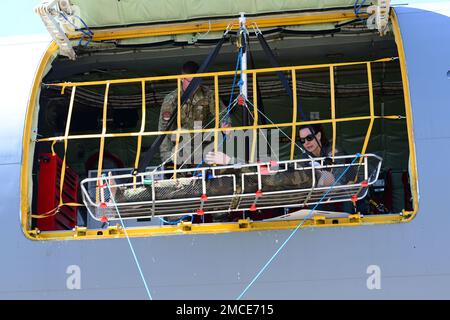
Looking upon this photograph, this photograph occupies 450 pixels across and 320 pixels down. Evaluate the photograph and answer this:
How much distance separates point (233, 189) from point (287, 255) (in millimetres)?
1059

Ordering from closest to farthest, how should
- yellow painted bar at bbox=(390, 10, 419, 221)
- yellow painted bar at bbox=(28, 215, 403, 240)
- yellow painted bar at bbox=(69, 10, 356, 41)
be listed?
1. yellow painted bar at bbox=(390, 10, 419, 221)
2. yellow painted bar at bbox=(28, 215, 403, 240)
3. yellow painted bar at bbox=(69, 10, 356, 41)

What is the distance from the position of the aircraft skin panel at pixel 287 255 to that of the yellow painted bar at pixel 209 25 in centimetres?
111

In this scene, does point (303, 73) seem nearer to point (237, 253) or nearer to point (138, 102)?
point (138, 102)

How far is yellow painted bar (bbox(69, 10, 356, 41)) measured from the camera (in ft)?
38.3

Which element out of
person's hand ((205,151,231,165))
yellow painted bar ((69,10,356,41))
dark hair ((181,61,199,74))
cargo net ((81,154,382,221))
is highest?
yellow painted bar ((69,10,356,41))

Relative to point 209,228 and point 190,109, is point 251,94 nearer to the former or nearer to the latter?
point 190,109

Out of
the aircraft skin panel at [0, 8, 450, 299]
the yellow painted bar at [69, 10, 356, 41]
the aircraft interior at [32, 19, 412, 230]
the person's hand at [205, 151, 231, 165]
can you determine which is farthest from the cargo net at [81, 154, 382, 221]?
the yellow painted bar at [69, 10, 356, 41]

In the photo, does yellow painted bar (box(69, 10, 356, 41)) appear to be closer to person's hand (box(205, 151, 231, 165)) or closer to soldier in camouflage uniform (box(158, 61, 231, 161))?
soldier in camouflage uniform (box(158, 61, 231, 161))

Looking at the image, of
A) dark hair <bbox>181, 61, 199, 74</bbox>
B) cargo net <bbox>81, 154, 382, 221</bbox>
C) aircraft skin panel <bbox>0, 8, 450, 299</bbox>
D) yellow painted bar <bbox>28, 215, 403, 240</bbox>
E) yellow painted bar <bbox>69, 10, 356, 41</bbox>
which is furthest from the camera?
yellow painted bar <bbox>69, 10, 356, 41</bbox>

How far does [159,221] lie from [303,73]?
141 inches

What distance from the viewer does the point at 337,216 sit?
34.5 feet

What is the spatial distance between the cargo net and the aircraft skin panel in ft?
1.35

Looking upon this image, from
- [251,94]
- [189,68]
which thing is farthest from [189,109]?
[251,94]

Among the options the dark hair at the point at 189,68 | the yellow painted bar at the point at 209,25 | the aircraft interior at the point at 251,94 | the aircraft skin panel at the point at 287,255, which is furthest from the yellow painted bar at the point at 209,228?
the yellow painted bar at the point at 209,25
